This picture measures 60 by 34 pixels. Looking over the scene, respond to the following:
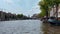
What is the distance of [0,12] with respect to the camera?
18812 centimetres

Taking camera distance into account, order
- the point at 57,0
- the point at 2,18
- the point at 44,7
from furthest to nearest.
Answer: the point at 2,18 < the point at 44,7 < the point at 57,0

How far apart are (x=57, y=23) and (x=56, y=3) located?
9.59m

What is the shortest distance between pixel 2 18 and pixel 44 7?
373ft

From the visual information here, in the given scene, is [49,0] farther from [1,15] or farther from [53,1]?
[1,15]

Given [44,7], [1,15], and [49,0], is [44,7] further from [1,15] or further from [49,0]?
[1,15]

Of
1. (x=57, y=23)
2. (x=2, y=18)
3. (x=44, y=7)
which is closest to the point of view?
(x=57, y=23)

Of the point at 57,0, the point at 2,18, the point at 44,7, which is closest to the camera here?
the point at 57,0

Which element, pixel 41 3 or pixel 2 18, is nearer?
pixel 41 3

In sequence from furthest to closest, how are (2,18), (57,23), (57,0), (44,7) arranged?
(2,18), (44,7), (57,0), (57,23)

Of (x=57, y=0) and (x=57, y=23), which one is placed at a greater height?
(x=57, y=0)

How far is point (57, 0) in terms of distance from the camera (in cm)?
5294

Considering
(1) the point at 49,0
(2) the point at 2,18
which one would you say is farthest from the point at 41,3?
(2) the point at 2,18

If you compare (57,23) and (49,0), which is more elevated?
(49,0)

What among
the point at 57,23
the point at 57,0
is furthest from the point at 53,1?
the point at 57,23
